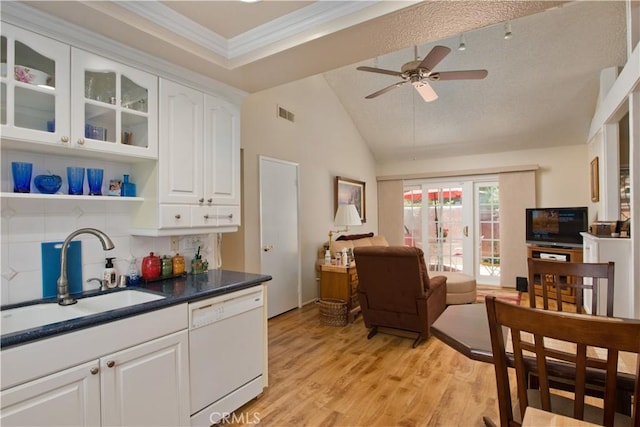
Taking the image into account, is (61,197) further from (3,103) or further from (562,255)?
(562,255)

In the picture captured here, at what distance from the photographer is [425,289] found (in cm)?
321

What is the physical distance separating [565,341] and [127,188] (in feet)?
7.99

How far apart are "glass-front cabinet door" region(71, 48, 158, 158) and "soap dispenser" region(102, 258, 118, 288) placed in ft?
2.36

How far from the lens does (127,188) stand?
2.18m

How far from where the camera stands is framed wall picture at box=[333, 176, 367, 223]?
557 centimetres

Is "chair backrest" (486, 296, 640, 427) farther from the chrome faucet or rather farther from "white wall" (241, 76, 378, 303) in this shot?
"white wall" (241, 76, 378, 303)

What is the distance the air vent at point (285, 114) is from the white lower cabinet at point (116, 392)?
324 cm

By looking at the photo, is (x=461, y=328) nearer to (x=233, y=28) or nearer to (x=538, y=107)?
(x=233, y=28)

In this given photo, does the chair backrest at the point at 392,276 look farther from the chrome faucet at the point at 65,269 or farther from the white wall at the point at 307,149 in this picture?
the chrome faucet at the point at 65,269

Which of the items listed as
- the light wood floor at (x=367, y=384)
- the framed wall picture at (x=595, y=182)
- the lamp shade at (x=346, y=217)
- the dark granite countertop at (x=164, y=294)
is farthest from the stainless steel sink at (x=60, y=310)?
the framed wall picture at (x=595, y=182)

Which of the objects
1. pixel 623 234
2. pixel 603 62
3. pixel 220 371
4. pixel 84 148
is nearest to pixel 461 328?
pixel 220 371

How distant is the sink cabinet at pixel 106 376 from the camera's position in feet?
4.22

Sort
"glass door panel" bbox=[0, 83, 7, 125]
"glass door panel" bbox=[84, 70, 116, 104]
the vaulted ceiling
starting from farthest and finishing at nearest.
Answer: "glass door panel" bbox=[84, 70, 116, 104]
the vaulted ceiling
"glass door panel" bbox=[0, 83, 7, 125]

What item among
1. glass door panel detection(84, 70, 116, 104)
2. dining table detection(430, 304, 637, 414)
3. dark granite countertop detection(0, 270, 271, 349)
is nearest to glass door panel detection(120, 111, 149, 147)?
glass door panel detection(84, 70, 116, 104)
